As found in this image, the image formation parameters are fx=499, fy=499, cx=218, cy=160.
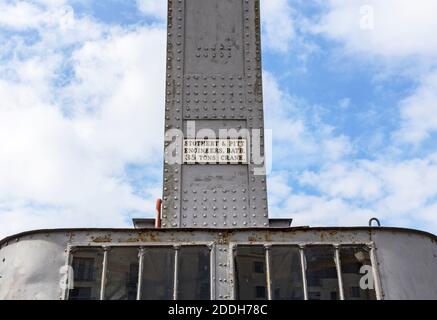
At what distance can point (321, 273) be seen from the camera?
24.6 feet

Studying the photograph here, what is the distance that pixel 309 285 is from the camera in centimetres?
743

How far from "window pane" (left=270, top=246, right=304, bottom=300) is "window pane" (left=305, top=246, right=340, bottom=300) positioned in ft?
0.49

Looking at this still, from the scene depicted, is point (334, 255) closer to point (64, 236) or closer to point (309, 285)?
point (309, 285)

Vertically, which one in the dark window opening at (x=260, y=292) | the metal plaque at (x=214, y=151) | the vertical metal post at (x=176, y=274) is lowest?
the dark window opening at (x=260, y=292)

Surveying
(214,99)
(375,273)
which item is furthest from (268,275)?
(214,99)

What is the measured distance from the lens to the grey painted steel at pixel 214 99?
9.21 metres

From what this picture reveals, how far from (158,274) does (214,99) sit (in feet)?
12.9

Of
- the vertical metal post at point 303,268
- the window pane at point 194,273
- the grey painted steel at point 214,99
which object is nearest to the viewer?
the vertical metal post at point 303,268

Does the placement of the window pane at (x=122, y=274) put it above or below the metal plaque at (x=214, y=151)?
below

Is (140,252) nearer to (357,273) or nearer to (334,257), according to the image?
(334,257)

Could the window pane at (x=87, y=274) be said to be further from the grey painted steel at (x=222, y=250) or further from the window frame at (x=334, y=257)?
the window frame at (x=334, y=257)

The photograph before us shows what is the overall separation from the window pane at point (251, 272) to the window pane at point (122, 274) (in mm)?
1560

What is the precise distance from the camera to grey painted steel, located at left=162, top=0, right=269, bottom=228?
921 cm

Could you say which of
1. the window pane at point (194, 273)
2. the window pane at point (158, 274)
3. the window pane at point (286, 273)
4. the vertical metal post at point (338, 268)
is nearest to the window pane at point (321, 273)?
the vertical metal post at point (338, 268)
